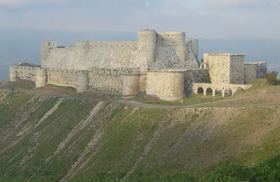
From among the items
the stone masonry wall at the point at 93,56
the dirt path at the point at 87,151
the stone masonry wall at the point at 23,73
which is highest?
the stone masonry wall at the point at 93,56

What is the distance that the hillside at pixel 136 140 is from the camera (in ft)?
147

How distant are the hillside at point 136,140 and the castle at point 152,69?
15.4 ft

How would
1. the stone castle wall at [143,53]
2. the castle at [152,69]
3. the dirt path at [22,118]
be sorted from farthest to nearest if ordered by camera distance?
1. the stone castle wall at [143,53]
2. the dirt path at [22,118]
3. the castle at [152,69]

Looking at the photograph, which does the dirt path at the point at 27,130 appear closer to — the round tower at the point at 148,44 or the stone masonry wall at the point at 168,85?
the round tower at the point at 148,44

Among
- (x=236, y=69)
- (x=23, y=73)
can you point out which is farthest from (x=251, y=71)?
(x=23, y=73)

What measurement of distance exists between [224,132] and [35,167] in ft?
72.6

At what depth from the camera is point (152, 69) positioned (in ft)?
228

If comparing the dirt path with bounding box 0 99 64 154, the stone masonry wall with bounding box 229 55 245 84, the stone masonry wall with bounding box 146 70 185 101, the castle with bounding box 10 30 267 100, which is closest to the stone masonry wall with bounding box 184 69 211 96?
the castle with bounding box 10 30 267 100

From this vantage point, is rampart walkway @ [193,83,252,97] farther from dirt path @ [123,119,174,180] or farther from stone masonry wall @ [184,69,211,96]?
dirt path @ [123,119,174,180]

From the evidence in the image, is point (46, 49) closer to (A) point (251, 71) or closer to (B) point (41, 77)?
(B) point (41, 77)

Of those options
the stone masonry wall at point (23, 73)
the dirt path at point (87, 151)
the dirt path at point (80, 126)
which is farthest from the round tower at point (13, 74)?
the dirt path at point (87, 151)

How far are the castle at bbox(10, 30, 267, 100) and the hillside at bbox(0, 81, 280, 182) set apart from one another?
469 cm

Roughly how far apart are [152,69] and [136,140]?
18.2 meters

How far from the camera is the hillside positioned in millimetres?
44875
